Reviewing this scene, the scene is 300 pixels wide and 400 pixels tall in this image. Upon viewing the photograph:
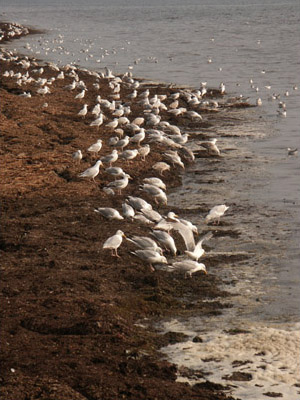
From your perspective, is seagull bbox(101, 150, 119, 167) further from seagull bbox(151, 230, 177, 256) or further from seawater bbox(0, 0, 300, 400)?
seagull bbox(151, 230, 177, 256)

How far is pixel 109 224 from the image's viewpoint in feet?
44.4

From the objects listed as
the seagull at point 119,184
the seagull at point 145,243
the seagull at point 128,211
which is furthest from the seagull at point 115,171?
the seagull at point 145,243

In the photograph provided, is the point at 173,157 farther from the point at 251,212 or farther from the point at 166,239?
the point at 166,239

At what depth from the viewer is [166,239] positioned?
12.3 meters

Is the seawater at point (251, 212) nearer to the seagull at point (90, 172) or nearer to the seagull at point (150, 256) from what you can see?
the seagull at point (150, 256)

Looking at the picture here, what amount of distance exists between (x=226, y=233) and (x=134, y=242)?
2.48 meters

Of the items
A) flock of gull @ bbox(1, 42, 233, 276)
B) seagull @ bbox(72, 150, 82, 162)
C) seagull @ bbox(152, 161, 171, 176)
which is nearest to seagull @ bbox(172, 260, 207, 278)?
flock of gull @ bbox(1, 42, 233, 276)

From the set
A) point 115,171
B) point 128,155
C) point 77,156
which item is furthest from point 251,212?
point 77,156

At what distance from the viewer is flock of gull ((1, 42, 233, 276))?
11914mm

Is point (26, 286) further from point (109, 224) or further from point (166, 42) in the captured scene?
point (166, 42)

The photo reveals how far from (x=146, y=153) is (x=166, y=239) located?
6.60 metres

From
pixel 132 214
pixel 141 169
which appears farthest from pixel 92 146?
pixel 132 214

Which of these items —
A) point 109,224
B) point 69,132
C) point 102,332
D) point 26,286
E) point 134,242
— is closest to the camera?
point 102,332

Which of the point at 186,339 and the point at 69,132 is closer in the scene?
the point at 186,339
